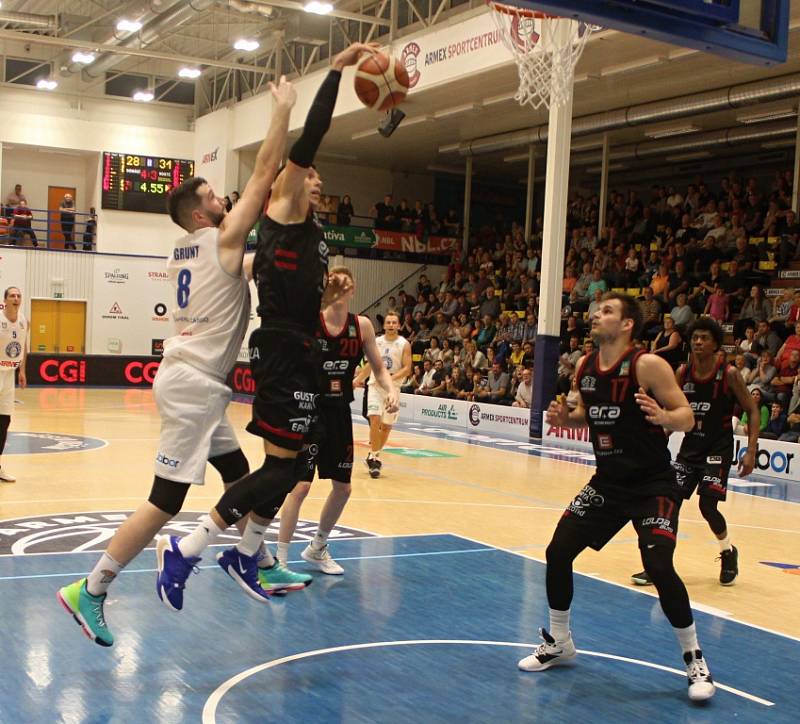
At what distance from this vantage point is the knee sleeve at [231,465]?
16.1 ft

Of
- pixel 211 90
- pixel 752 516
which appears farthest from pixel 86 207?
pixel 752 516

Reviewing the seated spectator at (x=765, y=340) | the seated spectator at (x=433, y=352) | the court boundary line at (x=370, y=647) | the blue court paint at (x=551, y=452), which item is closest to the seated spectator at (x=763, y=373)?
the seated spectator at (x=765, y=340)

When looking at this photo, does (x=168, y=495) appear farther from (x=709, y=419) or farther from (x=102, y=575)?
(x=709, y=419)

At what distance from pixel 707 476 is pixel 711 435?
29cm

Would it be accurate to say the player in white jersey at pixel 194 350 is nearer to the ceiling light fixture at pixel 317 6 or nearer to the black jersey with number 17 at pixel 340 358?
the black jersey with number 17 at pixel 340 358

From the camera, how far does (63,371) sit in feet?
88.1

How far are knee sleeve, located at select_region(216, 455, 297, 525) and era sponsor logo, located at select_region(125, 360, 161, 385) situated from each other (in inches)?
945

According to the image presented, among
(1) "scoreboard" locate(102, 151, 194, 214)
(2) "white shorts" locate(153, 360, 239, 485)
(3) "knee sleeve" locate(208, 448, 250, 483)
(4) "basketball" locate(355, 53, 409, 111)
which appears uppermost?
(1) "scoreboard" locate(102, 151, 194, 214)

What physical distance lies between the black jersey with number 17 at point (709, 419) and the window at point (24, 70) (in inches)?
1053

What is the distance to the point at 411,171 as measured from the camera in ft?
103

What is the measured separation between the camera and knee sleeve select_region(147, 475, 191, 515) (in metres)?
4.43

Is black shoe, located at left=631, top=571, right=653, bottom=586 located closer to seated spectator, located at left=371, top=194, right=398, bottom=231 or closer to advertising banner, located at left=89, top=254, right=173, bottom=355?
seated spectator, located at left=371, top=194, right=398, bottom=231

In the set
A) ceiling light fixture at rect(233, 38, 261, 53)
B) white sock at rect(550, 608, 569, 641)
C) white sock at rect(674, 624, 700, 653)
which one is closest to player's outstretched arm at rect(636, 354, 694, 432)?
white sock at rect(674, 624, 700, 653)

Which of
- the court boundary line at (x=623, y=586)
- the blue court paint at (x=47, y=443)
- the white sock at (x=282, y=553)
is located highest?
the white sock at (x=282, y=553)
